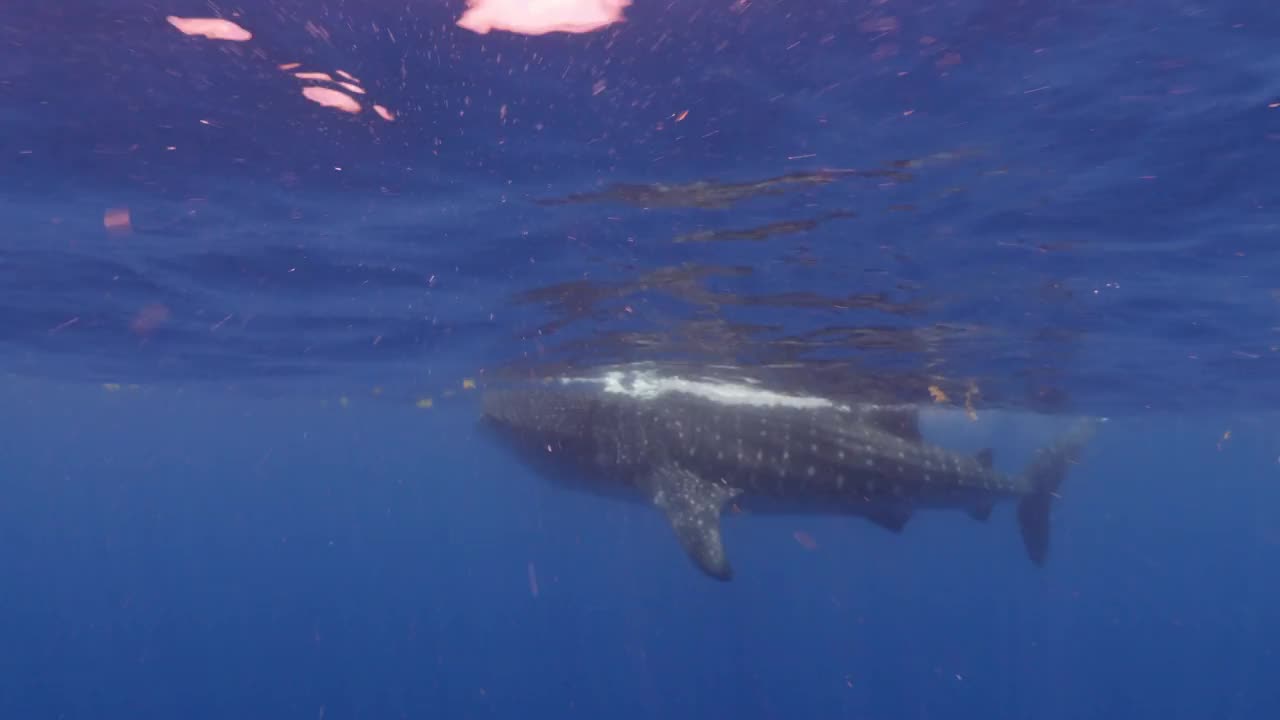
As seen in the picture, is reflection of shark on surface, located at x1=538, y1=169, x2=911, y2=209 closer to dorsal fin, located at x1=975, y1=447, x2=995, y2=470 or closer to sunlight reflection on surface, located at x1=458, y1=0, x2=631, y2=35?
sunlight reflection on surface, located at x1=458, y1=0, x2=631, y2=35

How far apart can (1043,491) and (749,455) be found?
7551mm

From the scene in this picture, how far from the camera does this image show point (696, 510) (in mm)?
11852

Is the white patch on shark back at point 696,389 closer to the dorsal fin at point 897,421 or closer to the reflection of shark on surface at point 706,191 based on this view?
the dorsal fin at point 897,421

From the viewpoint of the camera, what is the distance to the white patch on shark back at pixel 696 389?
16078 mm

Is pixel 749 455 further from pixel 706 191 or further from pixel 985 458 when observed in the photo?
pixel 706 191

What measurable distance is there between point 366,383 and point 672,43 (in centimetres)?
2669

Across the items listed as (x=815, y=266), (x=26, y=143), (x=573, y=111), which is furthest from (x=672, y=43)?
(x=26, y=143)

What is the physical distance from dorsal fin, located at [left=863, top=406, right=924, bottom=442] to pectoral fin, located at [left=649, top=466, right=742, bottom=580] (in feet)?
11.0

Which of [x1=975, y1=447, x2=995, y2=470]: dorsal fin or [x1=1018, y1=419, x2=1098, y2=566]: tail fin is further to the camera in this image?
[x1=1018, y1=419, x2=1098, y2=566]: tail fin

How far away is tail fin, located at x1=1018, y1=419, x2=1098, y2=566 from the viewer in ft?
55.1

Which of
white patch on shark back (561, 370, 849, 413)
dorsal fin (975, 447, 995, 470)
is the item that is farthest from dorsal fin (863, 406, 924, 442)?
dorsal fin (975, 447, 995, 470)

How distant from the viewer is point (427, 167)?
973 centimetres

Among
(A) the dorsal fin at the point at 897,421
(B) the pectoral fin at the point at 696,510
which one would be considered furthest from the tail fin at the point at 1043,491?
(B) the pectoral fin at the point at 696,510

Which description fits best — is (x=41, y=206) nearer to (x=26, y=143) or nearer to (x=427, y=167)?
(x=26, y=143)
